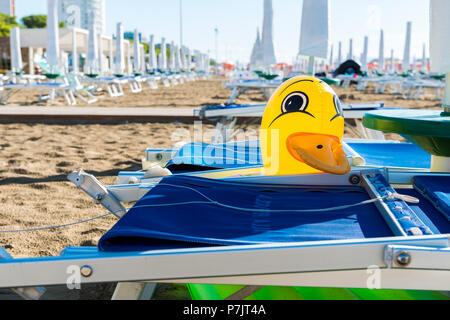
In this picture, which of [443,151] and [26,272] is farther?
[443,151]

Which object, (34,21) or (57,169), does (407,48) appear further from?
(34,21)

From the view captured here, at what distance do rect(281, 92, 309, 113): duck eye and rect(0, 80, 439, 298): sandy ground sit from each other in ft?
4.37

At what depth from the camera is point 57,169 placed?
4414 mm

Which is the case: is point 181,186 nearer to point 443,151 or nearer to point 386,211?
point 386,211

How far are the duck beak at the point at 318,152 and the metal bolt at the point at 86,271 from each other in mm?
1085

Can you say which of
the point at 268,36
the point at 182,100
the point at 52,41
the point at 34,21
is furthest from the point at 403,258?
the point at 34,21

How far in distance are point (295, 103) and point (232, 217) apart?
67 centimetres

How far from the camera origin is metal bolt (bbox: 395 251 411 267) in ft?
4.04

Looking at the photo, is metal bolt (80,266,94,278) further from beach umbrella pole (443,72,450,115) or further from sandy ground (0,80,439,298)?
beach umbrella pole (443,72,450,115)

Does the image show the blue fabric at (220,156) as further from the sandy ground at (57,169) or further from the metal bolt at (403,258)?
the metal bolt at (403,258)
